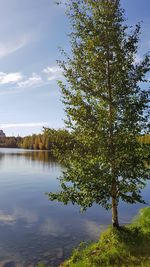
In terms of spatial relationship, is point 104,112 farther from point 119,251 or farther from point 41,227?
point 41,227

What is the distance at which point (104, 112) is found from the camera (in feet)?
60.2

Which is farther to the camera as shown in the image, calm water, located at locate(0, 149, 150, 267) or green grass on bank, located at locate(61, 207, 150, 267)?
calm water, located at locate(0, 149, 150, 267)

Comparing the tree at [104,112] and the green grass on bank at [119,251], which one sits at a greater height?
the tree at [104,112]

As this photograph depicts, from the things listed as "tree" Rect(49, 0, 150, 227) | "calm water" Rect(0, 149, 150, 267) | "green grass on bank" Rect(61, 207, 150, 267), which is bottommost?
"calm water" Rect(0, 149, 150, 267)

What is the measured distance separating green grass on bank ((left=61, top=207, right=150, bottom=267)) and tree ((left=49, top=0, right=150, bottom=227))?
1.92 metres

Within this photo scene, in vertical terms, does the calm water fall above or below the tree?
below

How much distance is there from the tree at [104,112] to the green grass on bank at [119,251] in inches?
75.6

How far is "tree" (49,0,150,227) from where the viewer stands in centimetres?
1809

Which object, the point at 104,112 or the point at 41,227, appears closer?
the point at 104,112

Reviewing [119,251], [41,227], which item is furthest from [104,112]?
[41,227]

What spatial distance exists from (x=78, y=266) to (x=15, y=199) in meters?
25.7

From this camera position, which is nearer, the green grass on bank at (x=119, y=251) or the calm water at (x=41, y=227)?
the green grass on bank at (x=119, y=251)

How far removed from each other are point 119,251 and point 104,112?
24.6ft

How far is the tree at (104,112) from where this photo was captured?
18.1 m
